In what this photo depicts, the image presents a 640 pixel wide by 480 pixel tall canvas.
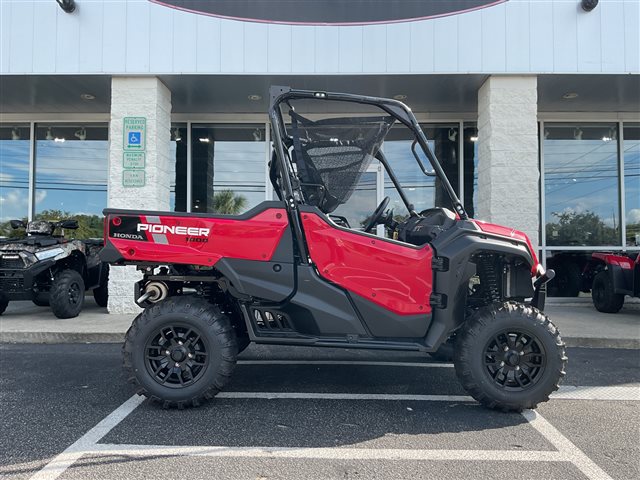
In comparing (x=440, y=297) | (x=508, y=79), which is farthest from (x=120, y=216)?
(x=508, y=79)

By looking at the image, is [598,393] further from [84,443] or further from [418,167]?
[418,167]

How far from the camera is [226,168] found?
980 cm

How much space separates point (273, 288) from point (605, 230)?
8.86 meters

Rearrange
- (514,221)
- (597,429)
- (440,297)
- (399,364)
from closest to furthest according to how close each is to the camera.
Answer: (597,429)
(440,297)
(399,364)
(514,221)

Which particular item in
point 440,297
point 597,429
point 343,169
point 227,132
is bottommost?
point 597,429

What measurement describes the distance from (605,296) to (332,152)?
266 inches

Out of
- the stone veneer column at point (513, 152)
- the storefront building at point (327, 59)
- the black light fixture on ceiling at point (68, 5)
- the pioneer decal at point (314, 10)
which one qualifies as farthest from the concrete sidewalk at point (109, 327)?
the pioneer decal at point (314, 10)

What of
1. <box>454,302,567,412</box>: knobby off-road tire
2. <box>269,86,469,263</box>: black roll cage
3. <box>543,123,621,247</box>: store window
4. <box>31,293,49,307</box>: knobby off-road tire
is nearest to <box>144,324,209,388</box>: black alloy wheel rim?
<box>269,86,469,263</box>: black roll cage

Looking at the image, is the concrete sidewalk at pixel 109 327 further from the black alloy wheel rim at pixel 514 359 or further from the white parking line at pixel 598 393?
the black alloy wheel rim at pixel 514 359

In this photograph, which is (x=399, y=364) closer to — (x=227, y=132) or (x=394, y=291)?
(x=394, y=291)

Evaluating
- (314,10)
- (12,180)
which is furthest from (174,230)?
(12,180)

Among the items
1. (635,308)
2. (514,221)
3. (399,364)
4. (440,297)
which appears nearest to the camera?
(440,297)

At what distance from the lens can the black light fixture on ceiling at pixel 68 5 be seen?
6.82m

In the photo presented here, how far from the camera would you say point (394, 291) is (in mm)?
3389
